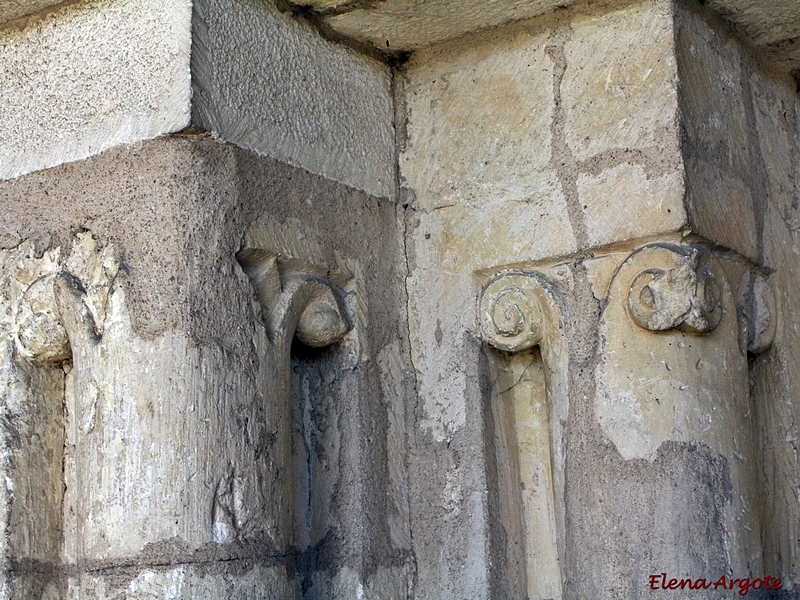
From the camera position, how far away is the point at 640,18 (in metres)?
2.21

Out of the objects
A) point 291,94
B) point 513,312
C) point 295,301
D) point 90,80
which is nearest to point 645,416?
point 513,312

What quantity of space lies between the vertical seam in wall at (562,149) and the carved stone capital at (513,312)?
15 cm

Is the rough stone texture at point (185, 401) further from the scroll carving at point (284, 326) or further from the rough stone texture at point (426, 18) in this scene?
the rough stone texture at point (426, 18)

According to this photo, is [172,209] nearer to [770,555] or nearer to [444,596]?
[444,596]

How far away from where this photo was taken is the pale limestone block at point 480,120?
91.0 inches

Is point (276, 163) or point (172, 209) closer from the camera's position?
point (172, 209)

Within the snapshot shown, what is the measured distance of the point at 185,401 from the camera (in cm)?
189

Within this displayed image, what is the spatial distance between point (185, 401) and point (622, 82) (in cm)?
111

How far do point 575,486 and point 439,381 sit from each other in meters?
0.41

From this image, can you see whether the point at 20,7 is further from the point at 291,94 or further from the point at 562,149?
the point at 562,149

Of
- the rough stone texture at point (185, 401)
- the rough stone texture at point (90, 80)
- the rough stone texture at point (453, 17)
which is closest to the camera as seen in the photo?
the rough stone texture at point (185, 401)

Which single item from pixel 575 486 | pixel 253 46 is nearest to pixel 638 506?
pixel 575 486
